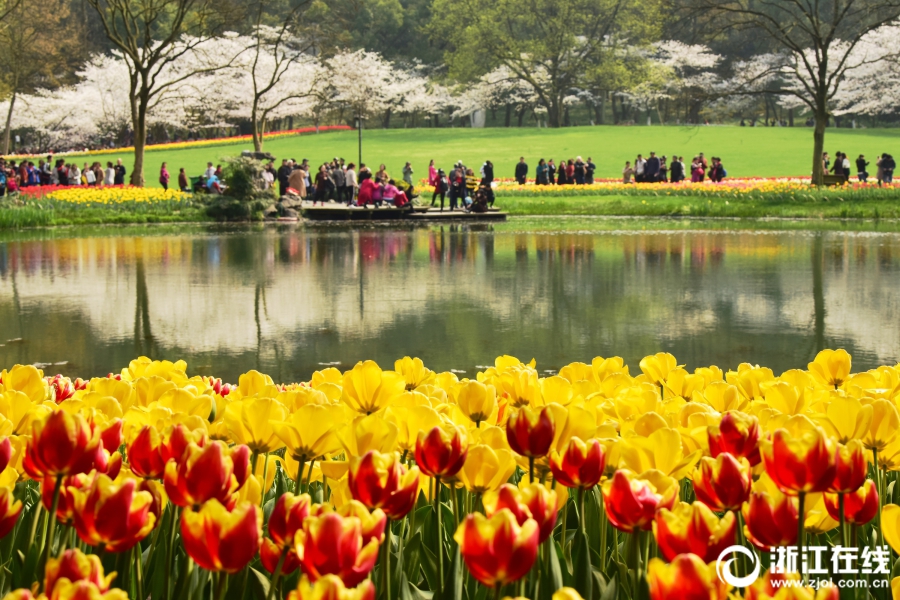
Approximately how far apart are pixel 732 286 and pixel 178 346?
755cm

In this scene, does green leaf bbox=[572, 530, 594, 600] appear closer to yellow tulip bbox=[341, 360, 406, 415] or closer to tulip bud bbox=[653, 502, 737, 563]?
tulip bud bbox=[653, 502, 737, 563]

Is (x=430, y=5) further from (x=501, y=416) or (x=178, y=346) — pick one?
(x=501, y=416)

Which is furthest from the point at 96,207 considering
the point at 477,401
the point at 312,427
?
the point at 312,427

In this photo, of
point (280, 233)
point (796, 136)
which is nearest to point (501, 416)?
point (280, 233)

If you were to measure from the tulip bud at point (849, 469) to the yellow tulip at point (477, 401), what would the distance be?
0.85 metres

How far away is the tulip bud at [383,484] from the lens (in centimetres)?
142

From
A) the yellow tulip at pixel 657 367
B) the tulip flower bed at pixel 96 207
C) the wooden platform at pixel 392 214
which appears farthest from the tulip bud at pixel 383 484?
the wooden platform at pixel 392 214

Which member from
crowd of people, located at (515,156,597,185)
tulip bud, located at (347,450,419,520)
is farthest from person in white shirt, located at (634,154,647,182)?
tulip bud, located at (347,450,419,520)

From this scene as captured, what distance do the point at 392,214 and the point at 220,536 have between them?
96.3 ft

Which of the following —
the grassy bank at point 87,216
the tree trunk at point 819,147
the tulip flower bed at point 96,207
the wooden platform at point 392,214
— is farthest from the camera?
the tree trunk at point 819,147

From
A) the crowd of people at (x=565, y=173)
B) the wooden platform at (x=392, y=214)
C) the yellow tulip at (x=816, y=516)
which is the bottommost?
the wooden platform at (x=392, y=214)

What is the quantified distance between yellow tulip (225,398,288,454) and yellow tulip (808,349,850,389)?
1.67 m

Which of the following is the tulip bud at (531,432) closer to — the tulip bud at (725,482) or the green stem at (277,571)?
the tulip bud at (725,482)

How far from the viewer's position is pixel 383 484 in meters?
1.42
